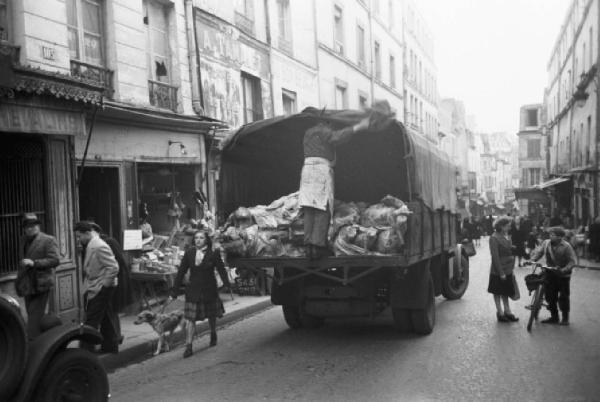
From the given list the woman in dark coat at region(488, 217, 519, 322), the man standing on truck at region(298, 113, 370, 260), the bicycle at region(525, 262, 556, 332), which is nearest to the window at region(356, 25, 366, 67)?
the woman in dark coat at region(488, 217, 519, 322)

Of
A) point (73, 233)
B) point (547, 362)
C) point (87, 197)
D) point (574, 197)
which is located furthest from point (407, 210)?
point (574, 197)

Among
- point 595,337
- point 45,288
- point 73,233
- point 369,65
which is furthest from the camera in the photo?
point 369,65

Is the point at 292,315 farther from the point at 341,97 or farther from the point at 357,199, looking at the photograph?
the point at 341,97

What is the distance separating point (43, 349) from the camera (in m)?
4.58

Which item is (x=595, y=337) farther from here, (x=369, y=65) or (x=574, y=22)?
(x=574, y=22)

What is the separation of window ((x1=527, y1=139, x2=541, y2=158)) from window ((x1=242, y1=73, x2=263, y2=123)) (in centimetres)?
5068

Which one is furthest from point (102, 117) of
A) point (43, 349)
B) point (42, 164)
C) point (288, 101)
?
point (288, 101)

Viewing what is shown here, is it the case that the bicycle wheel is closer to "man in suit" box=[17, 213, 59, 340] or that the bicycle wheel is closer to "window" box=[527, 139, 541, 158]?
"man in suit" box=[17, 213, 59, 340]

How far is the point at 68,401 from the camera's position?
4.82m

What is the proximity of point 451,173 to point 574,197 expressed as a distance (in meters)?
23.4

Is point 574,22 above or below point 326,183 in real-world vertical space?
above

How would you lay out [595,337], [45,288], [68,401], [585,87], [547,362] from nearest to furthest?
[68,401] < [547,362] < [45,288] < [595,337] < [585,87]

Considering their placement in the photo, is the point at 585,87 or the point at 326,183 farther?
the point at 585,87

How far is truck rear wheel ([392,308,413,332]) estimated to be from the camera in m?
8.29
